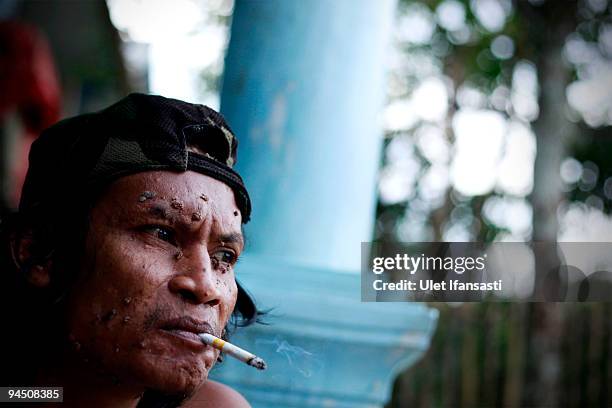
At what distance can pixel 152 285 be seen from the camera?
136cm

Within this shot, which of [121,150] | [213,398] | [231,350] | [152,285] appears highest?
[121,150]

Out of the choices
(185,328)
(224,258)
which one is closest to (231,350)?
(185,328)

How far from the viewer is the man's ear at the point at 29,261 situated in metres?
1.46

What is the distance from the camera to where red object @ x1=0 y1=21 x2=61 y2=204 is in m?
6.96

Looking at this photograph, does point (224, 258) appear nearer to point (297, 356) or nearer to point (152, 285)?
point (152, 285)

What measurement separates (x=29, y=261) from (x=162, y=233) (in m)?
0.30

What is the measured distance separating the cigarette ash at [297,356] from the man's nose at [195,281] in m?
0.59

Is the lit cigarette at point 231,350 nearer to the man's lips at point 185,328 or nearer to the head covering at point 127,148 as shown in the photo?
the man's lips at point 185,328

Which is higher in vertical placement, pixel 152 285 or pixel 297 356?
pixel 152 285

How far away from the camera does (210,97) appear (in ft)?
33.9

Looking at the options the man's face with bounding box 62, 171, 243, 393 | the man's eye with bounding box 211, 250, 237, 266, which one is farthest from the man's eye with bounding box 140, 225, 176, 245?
the man's eye with bounding box 211, 250, 237, 266

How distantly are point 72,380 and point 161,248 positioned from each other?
0.33 meters
